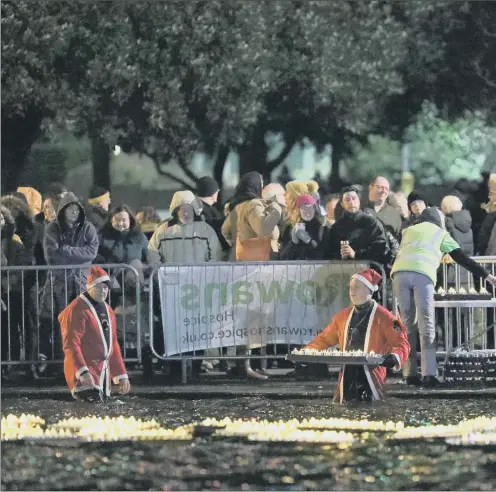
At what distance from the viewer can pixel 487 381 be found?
53.7 feet

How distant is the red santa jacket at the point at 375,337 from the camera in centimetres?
1438

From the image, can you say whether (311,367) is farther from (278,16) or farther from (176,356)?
(278,16)

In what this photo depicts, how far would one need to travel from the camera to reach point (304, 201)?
16953mm

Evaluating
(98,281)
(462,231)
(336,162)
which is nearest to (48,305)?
(98,281)

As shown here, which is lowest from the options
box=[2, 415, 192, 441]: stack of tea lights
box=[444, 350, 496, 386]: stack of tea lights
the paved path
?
box=[2, 415, 192, 441]: stack of tea lights

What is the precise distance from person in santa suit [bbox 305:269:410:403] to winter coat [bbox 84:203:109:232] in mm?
3882

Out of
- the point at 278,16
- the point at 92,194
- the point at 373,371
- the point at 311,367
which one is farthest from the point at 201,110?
the point at 373,371

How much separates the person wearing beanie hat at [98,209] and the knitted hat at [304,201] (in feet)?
6.69

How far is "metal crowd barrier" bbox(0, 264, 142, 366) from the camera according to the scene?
54.3 ft

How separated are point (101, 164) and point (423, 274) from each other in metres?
24.8

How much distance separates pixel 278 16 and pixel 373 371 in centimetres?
2170

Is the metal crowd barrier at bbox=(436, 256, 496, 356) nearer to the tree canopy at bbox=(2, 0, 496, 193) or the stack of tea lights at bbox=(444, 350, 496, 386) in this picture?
the stack of tea lights at bbox=(444, 350, 496, 386)

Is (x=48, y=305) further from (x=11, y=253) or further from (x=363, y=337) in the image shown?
(x=363, y=337)

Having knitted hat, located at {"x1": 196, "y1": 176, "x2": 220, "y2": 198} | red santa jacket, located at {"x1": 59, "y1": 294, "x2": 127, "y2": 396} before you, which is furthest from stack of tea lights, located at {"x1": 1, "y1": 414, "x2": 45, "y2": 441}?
knitted hat, located at {"x1": 196, "y1": 176, "x2": 220, "y2": 198}
